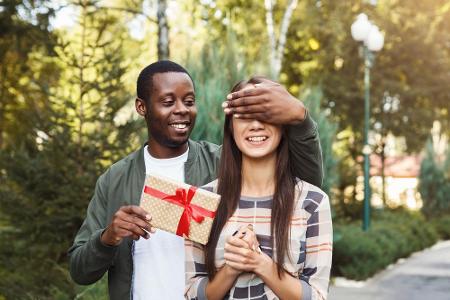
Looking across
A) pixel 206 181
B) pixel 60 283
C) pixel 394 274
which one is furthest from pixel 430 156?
pixel 206 181

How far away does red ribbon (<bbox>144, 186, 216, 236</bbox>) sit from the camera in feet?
8.07

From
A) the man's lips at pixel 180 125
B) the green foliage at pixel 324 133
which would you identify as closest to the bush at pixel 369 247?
the green foliage at pixel 324 133

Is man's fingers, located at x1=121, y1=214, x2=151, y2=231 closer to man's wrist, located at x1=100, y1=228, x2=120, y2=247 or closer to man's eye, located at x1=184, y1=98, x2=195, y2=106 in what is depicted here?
man's wrist, located at x1=100, y1=228, x2=120, y2=247

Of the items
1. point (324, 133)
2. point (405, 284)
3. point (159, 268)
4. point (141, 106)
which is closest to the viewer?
point (159, 268)

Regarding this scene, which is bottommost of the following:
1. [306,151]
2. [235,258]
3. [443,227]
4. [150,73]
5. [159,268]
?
[443,227]

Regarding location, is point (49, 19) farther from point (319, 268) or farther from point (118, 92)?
point (319, 268)

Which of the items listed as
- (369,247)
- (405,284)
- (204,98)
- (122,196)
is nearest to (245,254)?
(122,196)

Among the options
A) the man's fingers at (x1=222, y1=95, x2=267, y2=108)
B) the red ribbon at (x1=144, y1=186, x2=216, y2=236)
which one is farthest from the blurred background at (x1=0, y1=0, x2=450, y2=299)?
the man's fingers at (x1=222, y1=95, x2=267, y2=108)

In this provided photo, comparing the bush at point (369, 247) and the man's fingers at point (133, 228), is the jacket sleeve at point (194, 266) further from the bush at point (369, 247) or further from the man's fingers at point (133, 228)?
the bush at point (369, 247)

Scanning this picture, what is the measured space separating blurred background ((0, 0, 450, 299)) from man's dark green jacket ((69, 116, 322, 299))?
356 cm

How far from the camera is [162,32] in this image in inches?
463

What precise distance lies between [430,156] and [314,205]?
27828 millimetres

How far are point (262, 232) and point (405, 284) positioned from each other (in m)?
12.1

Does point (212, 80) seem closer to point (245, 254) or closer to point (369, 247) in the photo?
point (369, 247)
